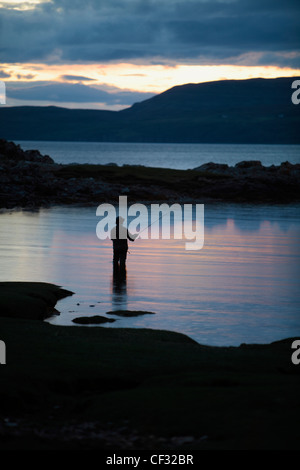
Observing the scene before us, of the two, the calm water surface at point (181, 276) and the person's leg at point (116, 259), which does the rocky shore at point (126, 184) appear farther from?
the person's leg at point (116, 259)

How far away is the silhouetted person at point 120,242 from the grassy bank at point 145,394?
11.1 metres

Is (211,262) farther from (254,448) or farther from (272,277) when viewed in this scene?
(254,448)

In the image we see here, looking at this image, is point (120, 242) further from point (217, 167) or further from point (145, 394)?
point (217, 167)

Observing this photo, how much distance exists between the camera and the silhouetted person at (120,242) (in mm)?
26500

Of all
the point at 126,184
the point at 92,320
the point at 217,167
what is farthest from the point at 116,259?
the point at 217,167

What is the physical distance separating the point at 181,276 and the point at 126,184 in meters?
47.3

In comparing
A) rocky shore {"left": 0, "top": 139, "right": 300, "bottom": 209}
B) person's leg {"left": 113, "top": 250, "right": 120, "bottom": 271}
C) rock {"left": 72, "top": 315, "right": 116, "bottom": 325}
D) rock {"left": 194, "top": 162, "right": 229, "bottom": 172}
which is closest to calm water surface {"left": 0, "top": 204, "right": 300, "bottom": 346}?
rock {"left": 72, "top": 315, "right": 116, "bottom": 325}

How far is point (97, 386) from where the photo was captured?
1230cm

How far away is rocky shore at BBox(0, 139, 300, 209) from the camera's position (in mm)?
67625

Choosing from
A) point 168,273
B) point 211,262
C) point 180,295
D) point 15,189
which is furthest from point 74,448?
point 15,189

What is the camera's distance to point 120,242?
90.0ft

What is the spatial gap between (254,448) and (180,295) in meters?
15.8

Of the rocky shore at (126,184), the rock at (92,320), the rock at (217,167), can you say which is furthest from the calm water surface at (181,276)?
the rock at (217,167)

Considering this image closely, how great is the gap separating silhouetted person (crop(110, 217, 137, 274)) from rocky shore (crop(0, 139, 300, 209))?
112 feet
